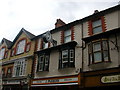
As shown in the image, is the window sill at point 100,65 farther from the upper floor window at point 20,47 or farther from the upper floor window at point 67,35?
the upper floor window at point 20,47

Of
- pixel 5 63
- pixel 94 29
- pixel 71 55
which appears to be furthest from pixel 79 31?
pixel 5 63

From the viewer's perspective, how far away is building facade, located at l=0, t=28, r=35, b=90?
19.1 m

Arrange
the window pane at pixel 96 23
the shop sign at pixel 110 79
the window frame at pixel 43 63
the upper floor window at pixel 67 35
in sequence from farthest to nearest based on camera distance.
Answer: the window frame at pixel 43 63
the upper floor window at pixel 67 35
the window pane at pixel 96 23
the shop sign at pixel 110 79

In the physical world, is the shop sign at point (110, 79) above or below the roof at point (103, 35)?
below

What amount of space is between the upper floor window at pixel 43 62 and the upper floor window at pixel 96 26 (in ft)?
20.6

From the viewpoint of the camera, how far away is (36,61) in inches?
731

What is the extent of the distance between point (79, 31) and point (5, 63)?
47.6 feet

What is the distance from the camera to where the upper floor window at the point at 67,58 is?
14895 millimetres

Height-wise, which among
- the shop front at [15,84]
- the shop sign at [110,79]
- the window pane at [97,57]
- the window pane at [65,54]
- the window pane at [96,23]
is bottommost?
the shop front at [15,84]

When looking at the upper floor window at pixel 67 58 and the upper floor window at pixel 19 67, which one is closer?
the upper floor window at pixel 67 58

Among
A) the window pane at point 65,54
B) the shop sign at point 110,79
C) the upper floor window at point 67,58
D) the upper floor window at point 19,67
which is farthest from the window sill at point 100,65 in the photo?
the upper floor window at point 19,67

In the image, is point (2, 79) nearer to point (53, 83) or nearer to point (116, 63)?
point (53, 83)

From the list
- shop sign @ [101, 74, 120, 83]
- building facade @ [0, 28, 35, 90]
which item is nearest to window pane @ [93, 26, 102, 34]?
shop sign @ [101, 74, 120, 83]

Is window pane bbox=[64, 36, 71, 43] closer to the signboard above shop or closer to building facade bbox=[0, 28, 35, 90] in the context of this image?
the signboard above shop
